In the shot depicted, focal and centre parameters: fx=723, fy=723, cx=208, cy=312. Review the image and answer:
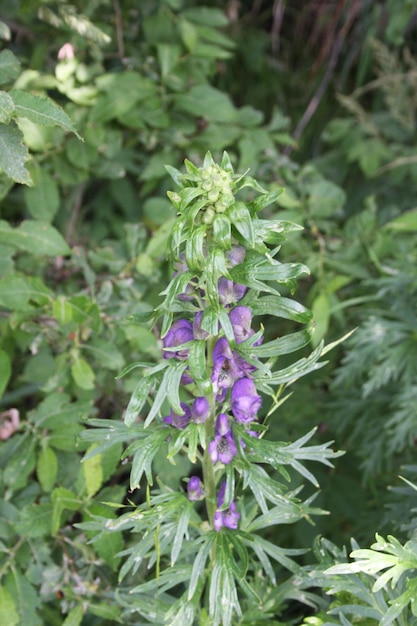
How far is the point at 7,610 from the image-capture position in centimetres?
133

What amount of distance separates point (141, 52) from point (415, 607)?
182 centimetres

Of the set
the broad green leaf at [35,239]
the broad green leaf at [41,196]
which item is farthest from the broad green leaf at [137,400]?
the broad green leaf at [41,196]

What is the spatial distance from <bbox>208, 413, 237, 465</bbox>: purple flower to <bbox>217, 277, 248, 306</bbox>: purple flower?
0.19m

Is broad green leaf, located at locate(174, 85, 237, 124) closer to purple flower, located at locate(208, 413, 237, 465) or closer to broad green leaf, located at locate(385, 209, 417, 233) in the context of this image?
broad green leaf, located at locate(385, 209, 417, 233)

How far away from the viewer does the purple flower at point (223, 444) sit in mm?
1090

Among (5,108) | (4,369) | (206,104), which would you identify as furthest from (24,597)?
(206,104)

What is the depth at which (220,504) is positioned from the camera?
116 cm

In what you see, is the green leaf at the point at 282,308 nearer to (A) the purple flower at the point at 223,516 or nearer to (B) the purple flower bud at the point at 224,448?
(B) the purple flower bud at the point at 224,448

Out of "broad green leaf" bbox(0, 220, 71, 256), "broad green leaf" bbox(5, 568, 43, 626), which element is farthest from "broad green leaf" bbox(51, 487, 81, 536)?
"broad green leaf" bbox(0, 220, 71, 256)

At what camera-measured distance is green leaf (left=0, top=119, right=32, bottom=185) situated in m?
1.22

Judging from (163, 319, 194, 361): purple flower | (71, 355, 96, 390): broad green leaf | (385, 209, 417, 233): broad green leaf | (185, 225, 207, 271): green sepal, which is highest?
(185, 225, 207, 271): green sepal

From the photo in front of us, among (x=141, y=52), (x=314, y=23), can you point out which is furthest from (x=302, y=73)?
(x=141, y=52)

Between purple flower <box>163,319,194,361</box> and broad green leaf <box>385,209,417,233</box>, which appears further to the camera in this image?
broad green leaf <box>385,209,417,233</box>

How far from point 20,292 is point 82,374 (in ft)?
0.74
